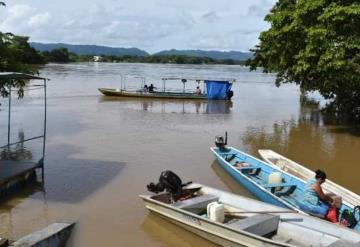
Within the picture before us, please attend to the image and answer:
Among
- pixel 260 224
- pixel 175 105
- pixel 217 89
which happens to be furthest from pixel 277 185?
pixel 217 89

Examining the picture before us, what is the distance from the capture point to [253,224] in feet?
29.6

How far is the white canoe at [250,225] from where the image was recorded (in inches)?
336

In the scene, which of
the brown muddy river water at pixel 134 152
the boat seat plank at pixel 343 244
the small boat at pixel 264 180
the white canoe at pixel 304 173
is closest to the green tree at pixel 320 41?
the brown muddy river water at pixel 134 152

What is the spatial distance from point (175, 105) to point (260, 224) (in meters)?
25.0

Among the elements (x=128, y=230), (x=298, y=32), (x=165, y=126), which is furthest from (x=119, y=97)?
(x=128, y=230)

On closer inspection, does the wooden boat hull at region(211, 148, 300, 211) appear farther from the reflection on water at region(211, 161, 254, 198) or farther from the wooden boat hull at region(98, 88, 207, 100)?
the wooden boat hull at region(98, 88, 207, 100)

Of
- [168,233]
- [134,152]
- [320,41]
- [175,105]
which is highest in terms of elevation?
[320,41]

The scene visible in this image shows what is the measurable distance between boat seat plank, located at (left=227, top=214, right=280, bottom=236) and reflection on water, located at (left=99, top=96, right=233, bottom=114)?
68.4 feet

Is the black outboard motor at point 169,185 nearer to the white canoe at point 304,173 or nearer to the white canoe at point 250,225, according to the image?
the white canoe at point 250,225

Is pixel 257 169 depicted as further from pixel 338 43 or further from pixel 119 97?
pixel 119 97

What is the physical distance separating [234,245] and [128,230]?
95.8 inches

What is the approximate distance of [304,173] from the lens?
13828 millimetres

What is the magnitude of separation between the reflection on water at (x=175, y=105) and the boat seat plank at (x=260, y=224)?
68.4ft

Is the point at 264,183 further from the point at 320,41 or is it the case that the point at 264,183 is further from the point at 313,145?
the point at 320,41
